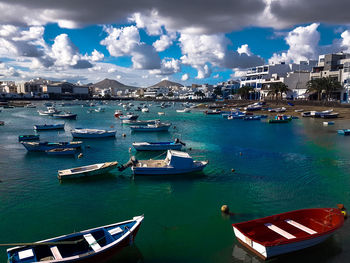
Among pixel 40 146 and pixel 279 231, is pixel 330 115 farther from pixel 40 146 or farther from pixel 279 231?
pixel 40 146

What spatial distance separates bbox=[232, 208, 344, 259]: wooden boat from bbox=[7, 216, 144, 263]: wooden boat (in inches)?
241

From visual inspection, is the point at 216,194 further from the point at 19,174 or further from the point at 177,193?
the point at 19,174

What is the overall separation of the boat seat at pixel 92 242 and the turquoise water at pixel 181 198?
1649mm

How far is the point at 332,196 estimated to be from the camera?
21.2 metres

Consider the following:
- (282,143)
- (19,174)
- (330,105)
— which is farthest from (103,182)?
(330,105)

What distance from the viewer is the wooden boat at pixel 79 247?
38.7 ft

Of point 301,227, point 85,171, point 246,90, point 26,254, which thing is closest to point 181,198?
point 301,227

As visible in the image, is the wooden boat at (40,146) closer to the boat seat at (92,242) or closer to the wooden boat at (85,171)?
the wooden boat at (85,171)

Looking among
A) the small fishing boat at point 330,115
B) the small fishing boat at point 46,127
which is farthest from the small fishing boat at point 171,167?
the small fishing boat at point 330,115

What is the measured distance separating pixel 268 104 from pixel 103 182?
104 m

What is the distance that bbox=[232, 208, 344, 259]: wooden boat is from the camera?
1295 cm

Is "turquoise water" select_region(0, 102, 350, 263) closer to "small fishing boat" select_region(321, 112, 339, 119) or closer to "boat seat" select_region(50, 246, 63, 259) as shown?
"boat seat" select_region(50, 246, 63, 259)

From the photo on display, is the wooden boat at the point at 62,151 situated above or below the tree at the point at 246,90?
below

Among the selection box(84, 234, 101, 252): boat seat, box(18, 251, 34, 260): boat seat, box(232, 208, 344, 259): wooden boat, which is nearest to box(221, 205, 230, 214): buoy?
box(232, 208, 344, 259): wooden boat
